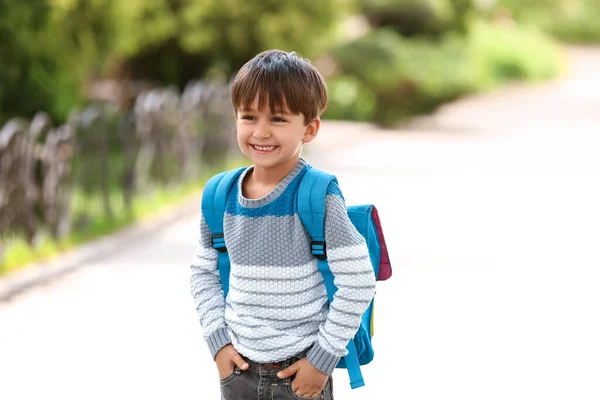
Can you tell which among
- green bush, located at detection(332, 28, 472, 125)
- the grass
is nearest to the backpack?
the grass

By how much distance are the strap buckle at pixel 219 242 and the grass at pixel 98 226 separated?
4713 mm

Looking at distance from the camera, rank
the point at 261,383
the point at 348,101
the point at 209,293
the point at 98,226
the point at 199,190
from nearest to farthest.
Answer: the point at 261,383
the point at 209,293
the point at 98,226
the point at 199,190
the point at 348,101

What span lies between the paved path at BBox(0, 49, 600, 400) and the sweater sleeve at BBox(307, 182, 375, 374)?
218 centimetres

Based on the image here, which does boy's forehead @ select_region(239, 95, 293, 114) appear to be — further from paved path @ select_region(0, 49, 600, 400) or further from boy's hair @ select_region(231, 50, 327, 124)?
paved path @ select_region(0, 49, 600, 400)

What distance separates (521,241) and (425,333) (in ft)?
10.7

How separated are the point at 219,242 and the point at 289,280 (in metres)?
0.26

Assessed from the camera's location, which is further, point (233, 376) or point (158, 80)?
point (158, 80)

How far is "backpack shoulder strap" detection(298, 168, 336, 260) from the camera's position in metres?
2.75

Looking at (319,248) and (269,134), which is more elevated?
(269,134)

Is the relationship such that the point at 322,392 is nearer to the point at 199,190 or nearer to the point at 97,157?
the point at 97,157

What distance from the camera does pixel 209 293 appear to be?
118 inches

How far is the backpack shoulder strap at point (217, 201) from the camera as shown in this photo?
2.91m

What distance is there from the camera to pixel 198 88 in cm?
1338

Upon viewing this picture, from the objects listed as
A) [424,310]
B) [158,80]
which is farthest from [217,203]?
[158,80]
